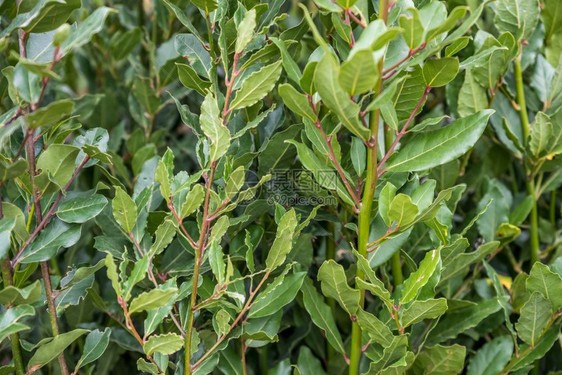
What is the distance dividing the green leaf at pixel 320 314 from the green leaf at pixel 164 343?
0.16m

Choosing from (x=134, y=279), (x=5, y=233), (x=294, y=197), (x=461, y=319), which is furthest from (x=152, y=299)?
(x=461, y=319)

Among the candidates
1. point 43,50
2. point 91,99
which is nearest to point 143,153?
point 91,99

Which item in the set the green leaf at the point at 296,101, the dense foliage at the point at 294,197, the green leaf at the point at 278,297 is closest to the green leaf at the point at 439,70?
the dense foliage at the point at 294,197

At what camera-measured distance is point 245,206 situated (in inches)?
26.5

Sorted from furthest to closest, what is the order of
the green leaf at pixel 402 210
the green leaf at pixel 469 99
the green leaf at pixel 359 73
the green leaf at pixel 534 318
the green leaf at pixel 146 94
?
the green leaf at pixel 146 94 < the green leaf at pixel 469 99 < the green leaf at pixel 534 318 < the green leaf at pixel 402 210 < the green leaf at pixel 359 73

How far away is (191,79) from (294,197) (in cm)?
16

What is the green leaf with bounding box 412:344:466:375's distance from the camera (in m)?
0.63

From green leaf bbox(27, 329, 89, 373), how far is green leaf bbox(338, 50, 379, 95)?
0.30 m

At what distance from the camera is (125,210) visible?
0.57m

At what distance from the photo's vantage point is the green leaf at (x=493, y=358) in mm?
683

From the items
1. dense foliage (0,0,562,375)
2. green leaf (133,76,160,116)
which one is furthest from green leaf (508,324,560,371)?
green leaf (133,76,160,116)

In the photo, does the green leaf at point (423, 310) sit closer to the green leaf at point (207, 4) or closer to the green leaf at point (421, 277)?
the green leaf at point (421, 277)

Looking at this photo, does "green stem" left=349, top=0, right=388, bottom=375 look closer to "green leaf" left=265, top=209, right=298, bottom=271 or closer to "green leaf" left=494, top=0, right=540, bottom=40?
"green leaf" left=265, top=209, right=298, bottom=271

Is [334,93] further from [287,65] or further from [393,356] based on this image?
[393,356]
